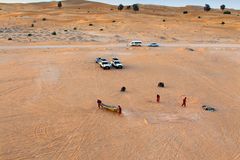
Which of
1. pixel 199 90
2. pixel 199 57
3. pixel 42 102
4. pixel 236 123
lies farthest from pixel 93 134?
pixel 199 57

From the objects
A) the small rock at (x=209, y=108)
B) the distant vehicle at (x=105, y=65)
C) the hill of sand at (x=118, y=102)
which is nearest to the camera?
the hill of sand at (x=118, y=102)

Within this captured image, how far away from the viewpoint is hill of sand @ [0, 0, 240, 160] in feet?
75.3

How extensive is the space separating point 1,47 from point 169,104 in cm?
3863

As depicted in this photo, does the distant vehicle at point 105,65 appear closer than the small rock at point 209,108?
No

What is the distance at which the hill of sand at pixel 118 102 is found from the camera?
75.3 ft

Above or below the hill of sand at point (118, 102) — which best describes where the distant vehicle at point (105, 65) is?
above

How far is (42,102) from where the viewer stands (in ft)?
102

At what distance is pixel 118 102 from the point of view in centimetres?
3144

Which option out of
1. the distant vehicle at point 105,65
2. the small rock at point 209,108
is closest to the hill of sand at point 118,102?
the small rock at point 209,108

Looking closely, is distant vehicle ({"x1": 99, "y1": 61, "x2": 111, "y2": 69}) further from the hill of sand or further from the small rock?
the small rock

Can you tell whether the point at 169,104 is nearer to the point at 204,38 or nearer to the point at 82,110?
the point at 82,110

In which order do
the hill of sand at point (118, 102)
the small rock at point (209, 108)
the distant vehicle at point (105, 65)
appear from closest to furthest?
1. the hill of sand at point (118, 102)
2. the small rock at point (209, 108)
3. the distant vehicle at point (105, 65)

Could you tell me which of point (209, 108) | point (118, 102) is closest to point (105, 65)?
point (118, 102)

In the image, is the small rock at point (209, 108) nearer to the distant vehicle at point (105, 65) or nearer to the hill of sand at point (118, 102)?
the hill of sand at point (118, 102)
